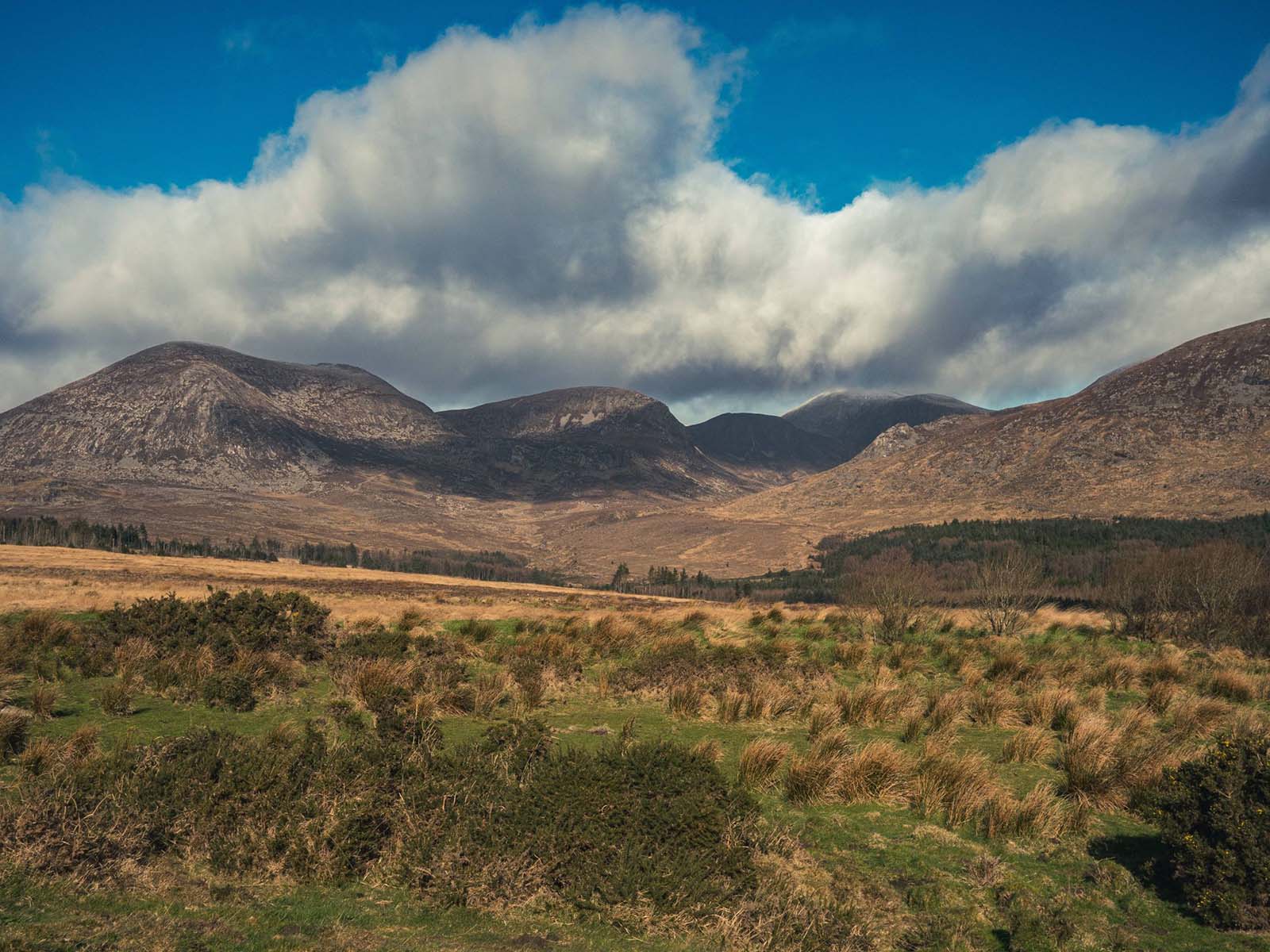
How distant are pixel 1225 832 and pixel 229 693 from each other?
1366cm

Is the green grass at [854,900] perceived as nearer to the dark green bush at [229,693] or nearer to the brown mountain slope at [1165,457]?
the dark green bush at [229,693]

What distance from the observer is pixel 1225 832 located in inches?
259

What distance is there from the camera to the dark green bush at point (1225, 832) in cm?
632

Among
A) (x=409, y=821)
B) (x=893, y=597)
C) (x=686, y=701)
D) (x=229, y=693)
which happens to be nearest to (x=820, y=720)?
(x=686, y=701)

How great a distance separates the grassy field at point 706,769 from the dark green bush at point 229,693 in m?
0.09

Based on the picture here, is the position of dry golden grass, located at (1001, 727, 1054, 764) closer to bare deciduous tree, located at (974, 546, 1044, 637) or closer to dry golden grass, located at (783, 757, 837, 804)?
dry golden grass, located at (783, 757, 837, 804)

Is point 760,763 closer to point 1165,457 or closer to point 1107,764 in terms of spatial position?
point 1107,764

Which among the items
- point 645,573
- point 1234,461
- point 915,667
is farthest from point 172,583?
point 1234,461

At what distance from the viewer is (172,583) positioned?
42.6 m

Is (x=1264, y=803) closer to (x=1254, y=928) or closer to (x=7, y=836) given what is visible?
(x=1254, y=928)

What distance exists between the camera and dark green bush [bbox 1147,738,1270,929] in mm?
6316

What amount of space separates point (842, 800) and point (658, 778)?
3.13 metres

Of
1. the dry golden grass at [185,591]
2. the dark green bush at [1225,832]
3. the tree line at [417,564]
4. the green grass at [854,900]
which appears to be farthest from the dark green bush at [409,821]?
the tree line at [417,564]

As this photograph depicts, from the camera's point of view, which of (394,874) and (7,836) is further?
(394,874)
